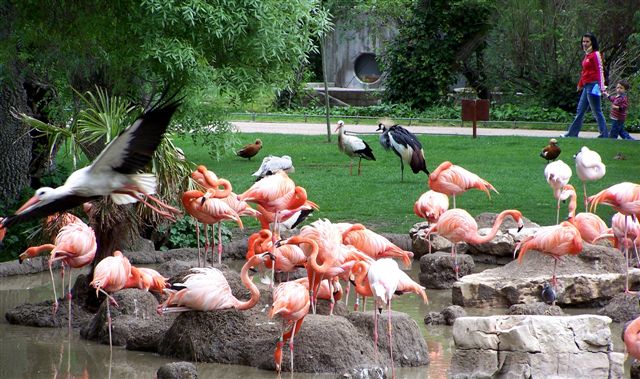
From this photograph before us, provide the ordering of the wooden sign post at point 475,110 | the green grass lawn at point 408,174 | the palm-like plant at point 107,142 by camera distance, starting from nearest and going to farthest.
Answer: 1. the palm-like plant at point 107,142
2. the green grass lawn at point 408,174
3. the wooden sign post at point 475,110

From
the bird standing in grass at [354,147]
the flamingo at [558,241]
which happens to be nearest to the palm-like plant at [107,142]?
the flamingo at [558,241]

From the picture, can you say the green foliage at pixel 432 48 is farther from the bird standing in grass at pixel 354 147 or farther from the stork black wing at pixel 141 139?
the stork black wing at pixel 141 139

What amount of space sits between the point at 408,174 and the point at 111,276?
9.52m

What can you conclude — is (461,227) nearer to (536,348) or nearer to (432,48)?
(536,348)

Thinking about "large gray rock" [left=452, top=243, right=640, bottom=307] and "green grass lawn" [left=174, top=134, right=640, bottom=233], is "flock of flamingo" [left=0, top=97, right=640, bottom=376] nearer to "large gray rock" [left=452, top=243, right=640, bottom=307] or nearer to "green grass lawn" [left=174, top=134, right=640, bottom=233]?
"large gray rock" [left=452, top=243, right=640, bottom=307]

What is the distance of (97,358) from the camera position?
8492mm

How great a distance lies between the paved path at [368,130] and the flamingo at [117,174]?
15.6 metres

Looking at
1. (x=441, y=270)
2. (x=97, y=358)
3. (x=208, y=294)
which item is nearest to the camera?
(x=208, y=294)

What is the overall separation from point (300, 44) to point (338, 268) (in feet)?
15.9

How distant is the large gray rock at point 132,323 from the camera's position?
8.73 metres

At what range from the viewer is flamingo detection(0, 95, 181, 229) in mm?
6934

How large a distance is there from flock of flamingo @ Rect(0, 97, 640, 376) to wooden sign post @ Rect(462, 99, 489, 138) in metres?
9.92

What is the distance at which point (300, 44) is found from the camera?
40.8 ft

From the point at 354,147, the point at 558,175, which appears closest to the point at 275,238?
the point at 558,175
